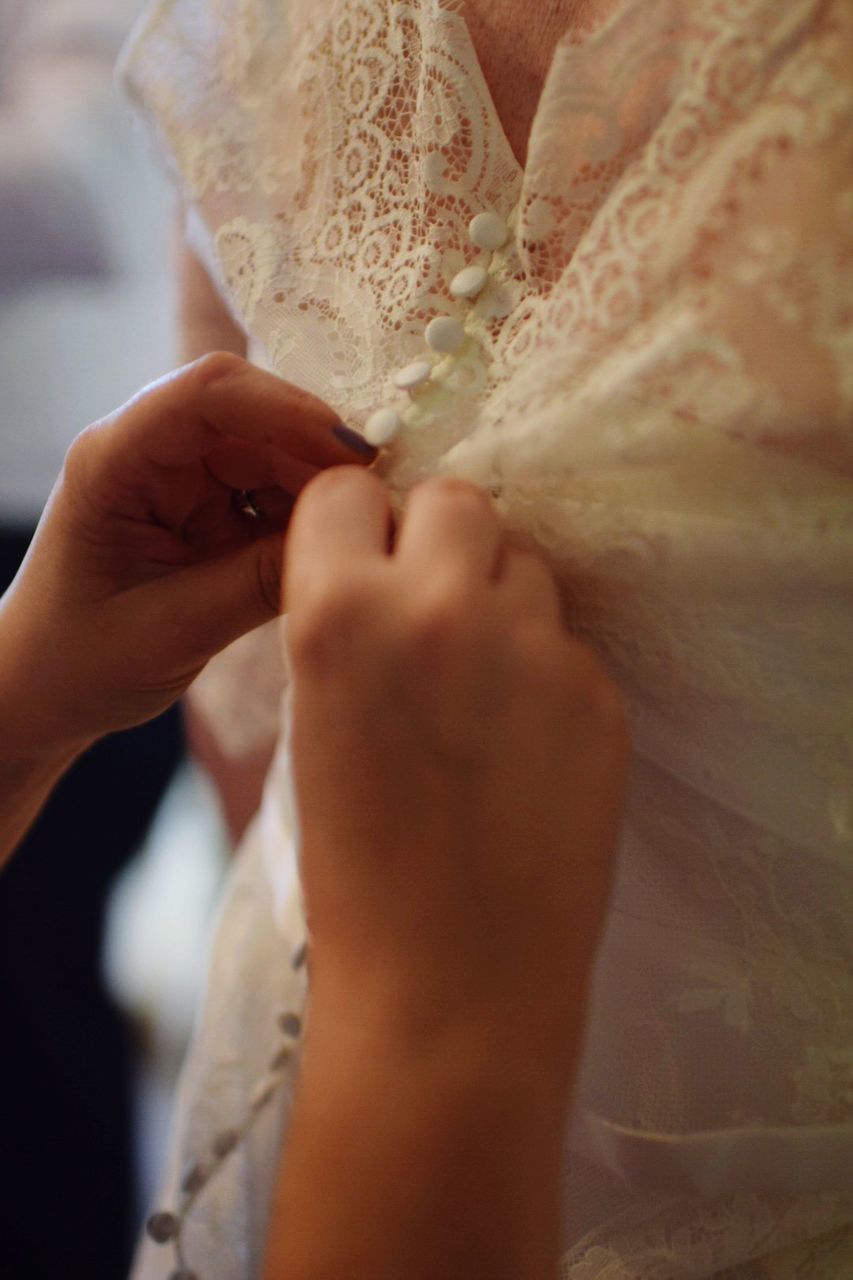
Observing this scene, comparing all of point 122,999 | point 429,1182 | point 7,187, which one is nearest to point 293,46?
point 429,1182

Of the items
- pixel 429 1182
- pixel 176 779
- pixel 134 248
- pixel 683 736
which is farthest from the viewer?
pixel 134 248

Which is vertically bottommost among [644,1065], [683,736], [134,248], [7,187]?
[644,1065]

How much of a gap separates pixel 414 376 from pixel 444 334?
3 cm

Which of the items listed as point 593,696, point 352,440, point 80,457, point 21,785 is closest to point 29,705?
point 21,785

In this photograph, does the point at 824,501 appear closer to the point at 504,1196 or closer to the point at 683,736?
the point at 683,736

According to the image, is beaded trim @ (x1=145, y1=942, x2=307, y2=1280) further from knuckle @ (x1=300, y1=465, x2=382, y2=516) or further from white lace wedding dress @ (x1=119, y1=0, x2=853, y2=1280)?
knuckle @ (x1=300, y1=465, x2=382, y2=516)

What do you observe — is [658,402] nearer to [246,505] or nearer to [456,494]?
[456,494]

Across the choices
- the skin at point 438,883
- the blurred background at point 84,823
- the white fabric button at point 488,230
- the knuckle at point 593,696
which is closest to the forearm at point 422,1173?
the skin at point 438,883

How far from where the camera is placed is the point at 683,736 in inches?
18.5

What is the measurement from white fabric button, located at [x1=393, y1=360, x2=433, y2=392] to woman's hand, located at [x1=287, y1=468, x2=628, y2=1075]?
15 centimetres

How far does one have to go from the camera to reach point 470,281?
18.8 inches

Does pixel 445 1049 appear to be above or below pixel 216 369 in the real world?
below

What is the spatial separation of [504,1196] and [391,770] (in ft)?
0.52

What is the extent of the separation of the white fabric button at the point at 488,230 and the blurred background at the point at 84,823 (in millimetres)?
348
